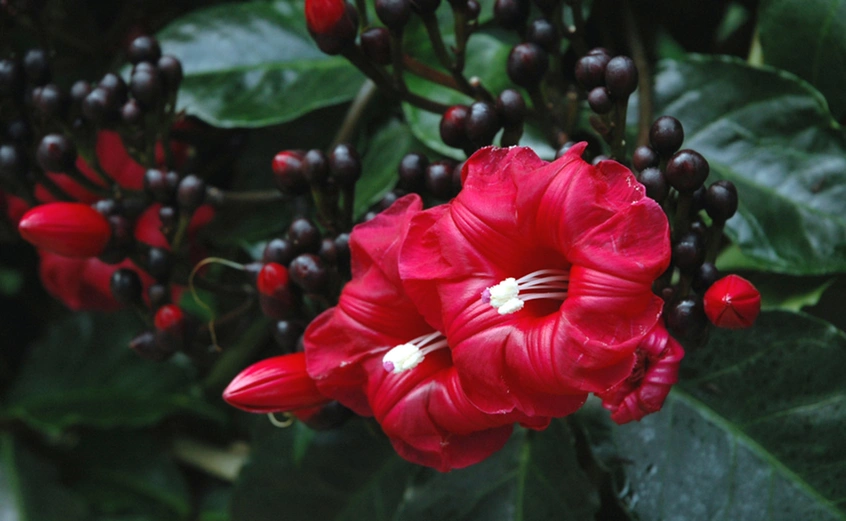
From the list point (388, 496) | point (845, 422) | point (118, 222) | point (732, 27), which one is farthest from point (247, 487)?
point (732, 27)

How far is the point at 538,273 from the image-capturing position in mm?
483

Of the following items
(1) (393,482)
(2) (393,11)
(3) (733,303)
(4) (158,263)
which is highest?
(2) (393,11)

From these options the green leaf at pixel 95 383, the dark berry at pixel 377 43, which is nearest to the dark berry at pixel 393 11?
the dark berry at pixel 377 43

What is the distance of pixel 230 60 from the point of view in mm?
807

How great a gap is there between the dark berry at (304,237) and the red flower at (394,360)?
7cm

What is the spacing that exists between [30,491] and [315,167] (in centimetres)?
74

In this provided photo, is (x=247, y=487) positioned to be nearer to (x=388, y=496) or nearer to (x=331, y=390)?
(x=388, y=496)

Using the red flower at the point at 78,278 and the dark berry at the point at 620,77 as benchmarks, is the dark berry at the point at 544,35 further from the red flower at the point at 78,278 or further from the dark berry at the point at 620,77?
the red flower at the point at 78,278

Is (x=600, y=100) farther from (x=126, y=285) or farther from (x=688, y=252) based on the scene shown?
(x=126, y=285)

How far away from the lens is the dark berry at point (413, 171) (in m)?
0.59

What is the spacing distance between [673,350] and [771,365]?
0.63ft

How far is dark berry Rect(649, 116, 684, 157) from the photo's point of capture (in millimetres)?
→ 490

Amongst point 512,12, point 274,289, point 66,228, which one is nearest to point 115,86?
point 66,228

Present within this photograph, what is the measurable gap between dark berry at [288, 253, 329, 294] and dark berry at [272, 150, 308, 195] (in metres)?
Result: 0.06
